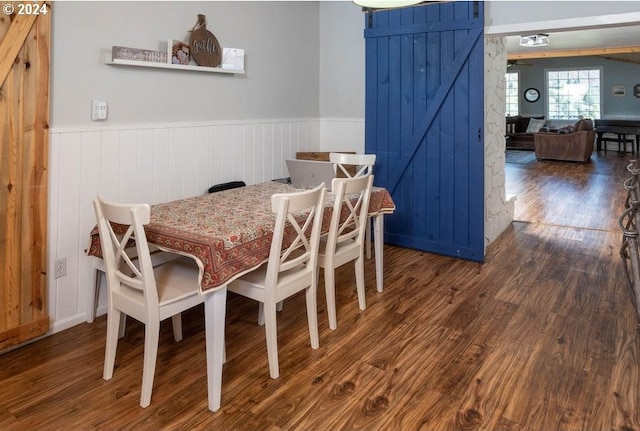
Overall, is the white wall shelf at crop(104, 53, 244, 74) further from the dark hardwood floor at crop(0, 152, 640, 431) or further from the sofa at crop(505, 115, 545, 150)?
the sofa at crop(505, 115, 545, 150)

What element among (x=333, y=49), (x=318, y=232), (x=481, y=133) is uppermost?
(x=333, y=49)

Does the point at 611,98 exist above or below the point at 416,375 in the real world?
above

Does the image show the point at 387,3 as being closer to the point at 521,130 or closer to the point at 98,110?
the point at 98,110

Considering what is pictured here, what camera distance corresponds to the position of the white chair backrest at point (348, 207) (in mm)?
2484

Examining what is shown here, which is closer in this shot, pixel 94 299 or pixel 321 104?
pixel 94 299

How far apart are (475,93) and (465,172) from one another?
2.09ft

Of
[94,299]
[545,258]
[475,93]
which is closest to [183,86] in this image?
[94,299]

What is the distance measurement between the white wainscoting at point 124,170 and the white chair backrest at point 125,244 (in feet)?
2.37

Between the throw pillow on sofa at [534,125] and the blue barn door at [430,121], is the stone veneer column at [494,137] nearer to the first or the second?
the blue barn door at [430,121]

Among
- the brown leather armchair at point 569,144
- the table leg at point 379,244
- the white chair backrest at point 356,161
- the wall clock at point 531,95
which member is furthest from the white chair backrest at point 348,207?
the wall clock at point 531,95

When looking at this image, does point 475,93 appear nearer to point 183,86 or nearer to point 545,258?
point 545,258

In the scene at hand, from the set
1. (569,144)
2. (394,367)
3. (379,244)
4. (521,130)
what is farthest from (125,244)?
(521,130)

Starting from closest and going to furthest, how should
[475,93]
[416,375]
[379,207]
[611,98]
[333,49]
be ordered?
[416,375], [379,207], [475,93], [333,49], [611,98]

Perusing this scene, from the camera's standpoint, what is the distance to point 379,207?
3125 mm
